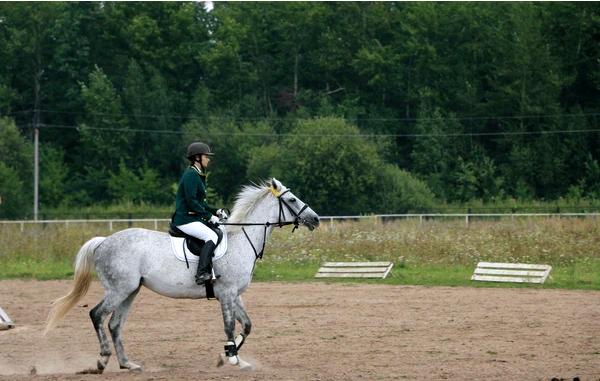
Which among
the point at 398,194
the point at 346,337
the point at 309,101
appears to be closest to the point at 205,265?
the point at 346,337

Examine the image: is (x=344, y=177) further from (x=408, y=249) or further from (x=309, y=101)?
(x=408, y=249)

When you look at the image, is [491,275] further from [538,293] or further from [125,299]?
[125,299]

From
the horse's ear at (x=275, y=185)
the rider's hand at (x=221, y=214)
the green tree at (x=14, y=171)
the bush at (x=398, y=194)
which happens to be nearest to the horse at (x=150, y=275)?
the rider's hand at (x=221, y=214)

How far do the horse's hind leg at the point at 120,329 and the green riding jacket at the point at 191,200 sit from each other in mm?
1194

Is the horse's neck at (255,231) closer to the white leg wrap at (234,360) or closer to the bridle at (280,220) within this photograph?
the bridle at (280,220)

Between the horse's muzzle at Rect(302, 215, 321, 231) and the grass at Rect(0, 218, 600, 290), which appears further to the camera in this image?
the grass at Rect(0, 218, 600, 290)

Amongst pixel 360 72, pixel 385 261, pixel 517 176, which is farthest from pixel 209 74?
pixel 385 261

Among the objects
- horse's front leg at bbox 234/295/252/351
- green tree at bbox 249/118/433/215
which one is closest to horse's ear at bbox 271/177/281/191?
horse's front leg at bbox 234/295/252/351

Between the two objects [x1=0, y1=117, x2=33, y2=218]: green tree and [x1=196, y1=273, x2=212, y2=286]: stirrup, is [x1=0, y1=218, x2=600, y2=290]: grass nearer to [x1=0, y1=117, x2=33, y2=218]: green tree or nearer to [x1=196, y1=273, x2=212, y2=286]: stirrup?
[x1=196, y1=273, x2=212, y2=286]: stirrup

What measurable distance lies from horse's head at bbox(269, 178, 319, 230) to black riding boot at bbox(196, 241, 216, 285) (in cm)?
131

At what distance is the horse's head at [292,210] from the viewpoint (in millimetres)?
15422

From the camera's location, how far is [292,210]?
15.5 metres

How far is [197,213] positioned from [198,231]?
0.25m

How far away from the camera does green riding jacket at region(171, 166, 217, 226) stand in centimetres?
1477
